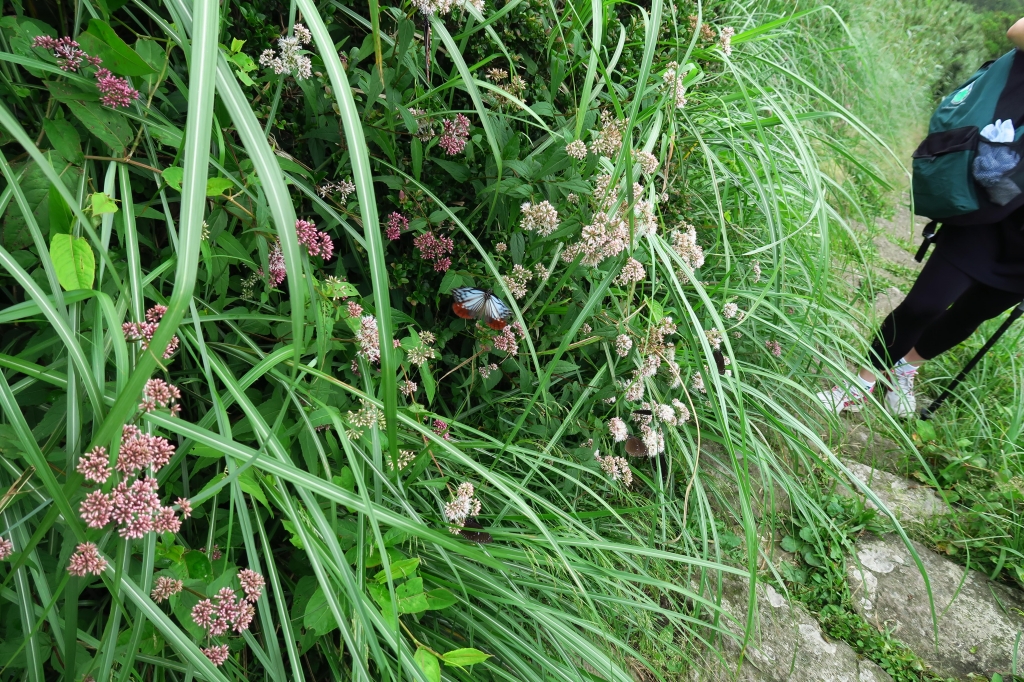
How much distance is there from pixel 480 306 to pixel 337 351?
0.32 metres

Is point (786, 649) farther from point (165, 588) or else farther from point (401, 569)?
point (165, 588)

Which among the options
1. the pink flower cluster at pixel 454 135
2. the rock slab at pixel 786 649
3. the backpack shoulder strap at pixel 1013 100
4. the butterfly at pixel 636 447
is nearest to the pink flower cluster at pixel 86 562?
the pink flower cluster at pixel 454 135

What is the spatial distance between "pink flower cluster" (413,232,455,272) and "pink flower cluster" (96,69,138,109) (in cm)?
57

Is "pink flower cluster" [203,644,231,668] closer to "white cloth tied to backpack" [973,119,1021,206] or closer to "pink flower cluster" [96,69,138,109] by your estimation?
"pink flower cluster" [96,69,138,109]

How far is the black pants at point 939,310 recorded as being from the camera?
2.33 m

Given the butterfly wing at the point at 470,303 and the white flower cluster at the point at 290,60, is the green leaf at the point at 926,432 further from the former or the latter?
the white flower cluster at the point at 290,60

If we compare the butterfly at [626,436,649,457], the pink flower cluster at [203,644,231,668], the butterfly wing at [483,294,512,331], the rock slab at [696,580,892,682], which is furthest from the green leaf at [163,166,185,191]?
the rock slab at [696,580,892,682]

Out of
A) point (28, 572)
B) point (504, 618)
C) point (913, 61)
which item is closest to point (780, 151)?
point (504, 618)

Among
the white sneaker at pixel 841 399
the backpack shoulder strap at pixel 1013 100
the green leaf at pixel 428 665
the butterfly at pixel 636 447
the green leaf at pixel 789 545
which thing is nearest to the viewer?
the green leaf at pixel 428 665

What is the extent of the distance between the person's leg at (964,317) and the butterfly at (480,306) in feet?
7.22

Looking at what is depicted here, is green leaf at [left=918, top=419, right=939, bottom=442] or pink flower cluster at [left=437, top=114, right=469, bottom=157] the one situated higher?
pink flower cluster at [left=437, top=114, right=469, bottom=157]

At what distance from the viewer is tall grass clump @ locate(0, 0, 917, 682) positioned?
2.56ft

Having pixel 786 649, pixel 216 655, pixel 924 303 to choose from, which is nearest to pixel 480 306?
pixel 216 655

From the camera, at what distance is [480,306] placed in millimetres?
1220
